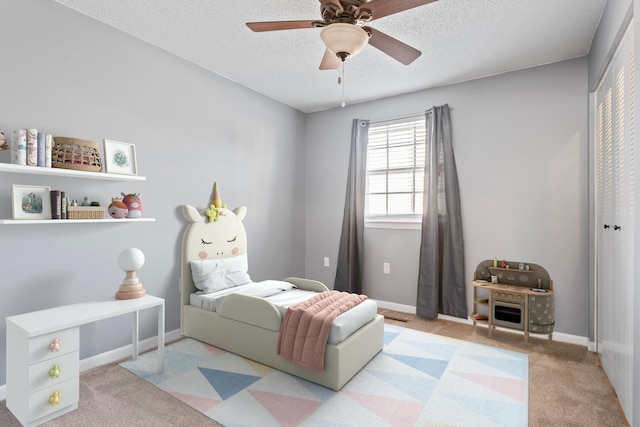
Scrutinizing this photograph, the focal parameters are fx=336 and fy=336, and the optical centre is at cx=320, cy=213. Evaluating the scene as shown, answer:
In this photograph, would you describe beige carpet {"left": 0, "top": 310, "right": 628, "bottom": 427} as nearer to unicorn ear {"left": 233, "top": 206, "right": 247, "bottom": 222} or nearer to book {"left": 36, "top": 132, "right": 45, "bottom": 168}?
book {"left": 36, "top": 132, "right": 45, "bottom": 168}

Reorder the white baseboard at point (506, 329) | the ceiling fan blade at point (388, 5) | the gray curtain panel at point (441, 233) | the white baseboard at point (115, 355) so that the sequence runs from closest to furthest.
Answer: the ceiling fan blade at point (388, 5), the white baseboard at point (115, 355), the white baseboard at point (506, 329), the gray curtain panel at point (441, 233)

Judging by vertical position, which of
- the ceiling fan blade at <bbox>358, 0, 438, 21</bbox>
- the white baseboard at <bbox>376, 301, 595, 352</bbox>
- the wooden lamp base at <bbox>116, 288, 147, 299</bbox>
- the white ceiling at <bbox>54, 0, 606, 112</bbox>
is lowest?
the white baseboard at <bbox>376, 301, 595, 352</bbox>

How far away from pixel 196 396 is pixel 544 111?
370 centimetres

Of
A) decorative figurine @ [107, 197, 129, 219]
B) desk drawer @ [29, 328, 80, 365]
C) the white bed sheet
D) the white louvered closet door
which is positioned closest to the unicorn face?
the white bed sheet

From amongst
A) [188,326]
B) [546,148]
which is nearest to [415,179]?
[546,148]

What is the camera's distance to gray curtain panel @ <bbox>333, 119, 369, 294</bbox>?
13.7 feet

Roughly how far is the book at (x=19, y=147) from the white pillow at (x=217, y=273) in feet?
4.77

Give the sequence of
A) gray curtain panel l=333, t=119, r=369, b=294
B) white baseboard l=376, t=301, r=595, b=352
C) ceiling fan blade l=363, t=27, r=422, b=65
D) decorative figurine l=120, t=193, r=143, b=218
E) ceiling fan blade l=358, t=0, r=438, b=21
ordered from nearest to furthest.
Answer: ceiling fan blade l=358, t=0, r=438, b=21, ceiling fan blade l=363, t=27, r=422, b=65, decorative figurine l=120, t=193, r=143, b=218, white baseboard l=376, t=301, r=595, b=352, gray curtain panel l=333, t=119, r=369, b=294

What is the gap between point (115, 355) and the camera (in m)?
2.62

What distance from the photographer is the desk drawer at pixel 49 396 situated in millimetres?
1752

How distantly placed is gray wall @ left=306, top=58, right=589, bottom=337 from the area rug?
98 cm

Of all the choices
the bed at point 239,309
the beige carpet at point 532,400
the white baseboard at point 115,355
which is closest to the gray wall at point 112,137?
the white baseboard at point 115,355

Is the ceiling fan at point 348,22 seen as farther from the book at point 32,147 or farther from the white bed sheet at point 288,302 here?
the white bed sheet at point 288,302

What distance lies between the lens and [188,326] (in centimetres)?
303
